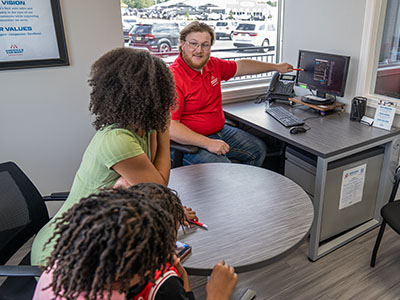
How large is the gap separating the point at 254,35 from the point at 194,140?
1.51 metres

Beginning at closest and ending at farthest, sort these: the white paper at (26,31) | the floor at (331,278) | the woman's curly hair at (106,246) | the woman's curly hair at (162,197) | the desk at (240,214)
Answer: the woman's curly hair at (106,246) < the woman's curly hair at (162,197) < the desk at (240,214) < the floor at (331,278) < the white paper at (26,31)

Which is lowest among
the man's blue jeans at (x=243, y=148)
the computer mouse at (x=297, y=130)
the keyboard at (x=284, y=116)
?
the man's blue jeans at (x=243, y=148)

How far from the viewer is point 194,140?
6.74 feet

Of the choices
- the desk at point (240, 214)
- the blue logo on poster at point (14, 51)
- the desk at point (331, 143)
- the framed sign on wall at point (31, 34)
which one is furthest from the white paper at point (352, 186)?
the blue logo on poster at point (14, 51)

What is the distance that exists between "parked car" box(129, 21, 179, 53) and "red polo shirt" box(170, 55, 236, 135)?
45 cm

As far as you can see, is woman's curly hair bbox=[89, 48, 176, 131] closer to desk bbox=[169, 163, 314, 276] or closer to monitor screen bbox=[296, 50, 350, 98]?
desk bbox=[169, 163, 314, 276]

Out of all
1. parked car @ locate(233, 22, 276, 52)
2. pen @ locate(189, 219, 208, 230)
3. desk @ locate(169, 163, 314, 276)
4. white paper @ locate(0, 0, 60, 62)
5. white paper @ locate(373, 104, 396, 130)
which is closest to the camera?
desk @ locate(169, 163, 314, 276)

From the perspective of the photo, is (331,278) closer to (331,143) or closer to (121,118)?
(331,143)

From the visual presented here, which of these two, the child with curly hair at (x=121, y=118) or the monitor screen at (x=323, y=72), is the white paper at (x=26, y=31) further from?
the monitor screen at (x=323, y=72)

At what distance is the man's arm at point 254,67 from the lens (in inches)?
102

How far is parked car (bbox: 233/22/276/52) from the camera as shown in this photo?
9.85 ft

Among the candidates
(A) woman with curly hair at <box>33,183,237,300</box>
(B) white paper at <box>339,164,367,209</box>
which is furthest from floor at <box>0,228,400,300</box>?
(A) woman with curly hair at <box>33,183,237,300</box>

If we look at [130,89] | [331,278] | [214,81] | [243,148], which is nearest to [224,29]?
[214,81]

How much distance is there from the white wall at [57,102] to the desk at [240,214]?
1.03m
